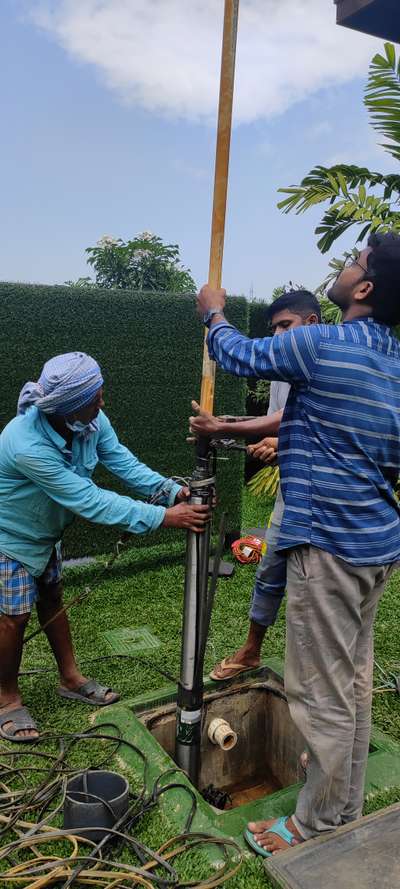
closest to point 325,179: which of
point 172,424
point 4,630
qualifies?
point 172,424

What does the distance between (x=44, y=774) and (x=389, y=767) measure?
4.73ft

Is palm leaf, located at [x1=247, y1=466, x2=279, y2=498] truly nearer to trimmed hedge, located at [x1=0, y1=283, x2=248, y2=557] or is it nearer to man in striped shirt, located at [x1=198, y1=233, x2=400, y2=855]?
trimmed hedge, located at [x1=0, y1=283, x2=248, y2=557]

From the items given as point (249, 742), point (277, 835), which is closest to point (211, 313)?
point (277, 835)

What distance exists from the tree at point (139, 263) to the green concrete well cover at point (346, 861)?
24.2 feet

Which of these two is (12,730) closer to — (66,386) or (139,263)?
(66,386)

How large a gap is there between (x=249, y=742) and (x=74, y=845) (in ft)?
4.62

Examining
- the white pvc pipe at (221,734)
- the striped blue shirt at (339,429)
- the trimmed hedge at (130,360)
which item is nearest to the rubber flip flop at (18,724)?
the white pvc pipe at (221,734)

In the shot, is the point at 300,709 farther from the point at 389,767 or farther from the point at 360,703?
the point at 389,767

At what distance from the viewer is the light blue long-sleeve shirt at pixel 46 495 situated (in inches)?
105

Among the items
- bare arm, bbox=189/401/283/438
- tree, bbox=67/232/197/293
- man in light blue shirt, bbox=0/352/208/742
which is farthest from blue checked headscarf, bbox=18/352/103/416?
tree, bbox=67/232/197/293

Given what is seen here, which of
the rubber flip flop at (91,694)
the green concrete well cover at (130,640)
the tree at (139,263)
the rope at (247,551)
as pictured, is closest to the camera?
the rubber flip flop at (91,694)

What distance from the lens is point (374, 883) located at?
1898 mm

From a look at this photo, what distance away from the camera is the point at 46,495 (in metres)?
2.86

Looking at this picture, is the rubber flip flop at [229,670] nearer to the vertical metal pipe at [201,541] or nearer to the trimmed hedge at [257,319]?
the vertical metal pipe at [201,541]
